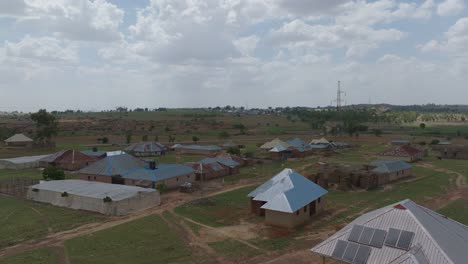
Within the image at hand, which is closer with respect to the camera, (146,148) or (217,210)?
(217,210)

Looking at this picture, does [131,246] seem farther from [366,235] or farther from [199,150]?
[199,150]

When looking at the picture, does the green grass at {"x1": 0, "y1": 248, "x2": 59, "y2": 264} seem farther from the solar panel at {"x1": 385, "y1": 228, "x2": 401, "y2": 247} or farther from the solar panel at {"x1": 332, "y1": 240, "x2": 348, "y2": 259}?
the solar panel at {"x1": 385, "y1": 228, "x2": 401, "y2": 247}

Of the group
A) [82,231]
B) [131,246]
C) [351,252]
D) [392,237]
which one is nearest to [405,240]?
[392,237]

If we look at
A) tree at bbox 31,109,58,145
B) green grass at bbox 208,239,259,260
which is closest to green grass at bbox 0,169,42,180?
tree at bbox 31,109,58,145

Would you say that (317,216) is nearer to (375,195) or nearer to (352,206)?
(352,206)

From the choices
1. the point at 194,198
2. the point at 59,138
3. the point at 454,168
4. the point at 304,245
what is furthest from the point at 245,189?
the point at 59,138

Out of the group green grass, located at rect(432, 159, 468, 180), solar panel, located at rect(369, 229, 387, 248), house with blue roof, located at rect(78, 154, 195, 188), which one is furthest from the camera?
green grass, located at rect(432, 159, 468, 180)
